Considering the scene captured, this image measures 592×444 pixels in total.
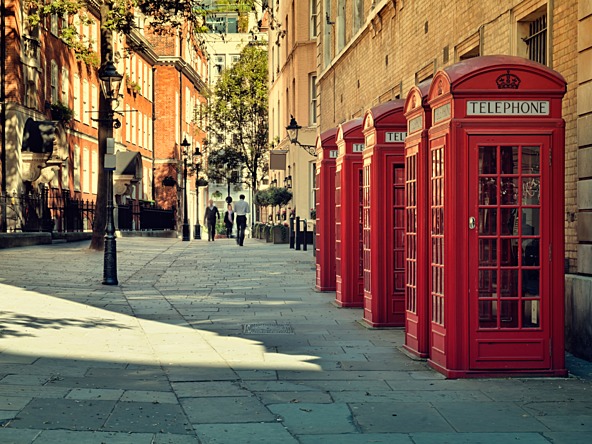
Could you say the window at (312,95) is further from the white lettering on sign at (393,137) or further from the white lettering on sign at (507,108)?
the white lettering on sign at (507,108)

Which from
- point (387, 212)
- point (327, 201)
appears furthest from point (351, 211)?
point (387, 212)

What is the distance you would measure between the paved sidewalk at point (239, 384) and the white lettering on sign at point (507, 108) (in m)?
2.11

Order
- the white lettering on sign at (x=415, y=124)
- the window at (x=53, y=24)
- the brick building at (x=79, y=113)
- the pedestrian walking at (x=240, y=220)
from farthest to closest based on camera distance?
the window at (x=53, y=24) < the brick building at (x=79, y=113) < the pedestrian walking at (x=240, y=220) < the white lettering on sign at (x=415, y=124)

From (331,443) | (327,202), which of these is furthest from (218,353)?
(327,202)

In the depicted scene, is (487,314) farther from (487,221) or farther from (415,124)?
(415,124)

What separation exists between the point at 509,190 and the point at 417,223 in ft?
4.16

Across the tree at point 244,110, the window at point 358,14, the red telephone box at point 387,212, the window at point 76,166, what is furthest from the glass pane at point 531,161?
the tree at point 244,110

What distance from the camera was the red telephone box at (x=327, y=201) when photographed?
17016mm

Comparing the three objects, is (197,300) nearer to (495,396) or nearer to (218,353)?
(218,353)

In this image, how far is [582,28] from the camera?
10.5 metres

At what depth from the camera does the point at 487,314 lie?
889 centimetres

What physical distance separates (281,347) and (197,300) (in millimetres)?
5592

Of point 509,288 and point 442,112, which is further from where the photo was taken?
point 442,112

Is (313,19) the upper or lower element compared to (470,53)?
upper
